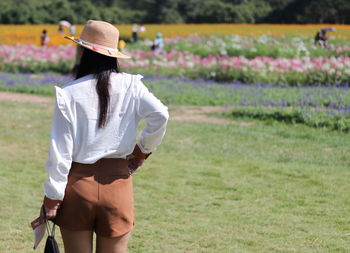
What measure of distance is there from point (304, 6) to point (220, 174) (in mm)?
37487

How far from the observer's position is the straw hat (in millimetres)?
3156

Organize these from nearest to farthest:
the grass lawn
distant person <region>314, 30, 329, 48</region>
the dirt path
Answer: the grass lawn < the dirt path < distant person <region>314, 30, 329, 48</region>

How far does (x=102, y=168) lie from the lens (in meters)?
3.11

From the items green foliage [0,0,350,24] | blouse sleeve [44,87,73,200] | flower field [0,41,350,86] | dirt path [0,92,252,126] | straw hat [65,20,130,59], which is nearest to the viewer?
blouse sleeve [44,87,73,200]

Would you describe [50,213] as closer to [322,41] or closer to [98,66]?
[98,66]

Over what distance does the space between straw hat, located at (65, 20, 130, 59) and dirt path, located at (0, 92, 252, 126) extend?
26.8 feet

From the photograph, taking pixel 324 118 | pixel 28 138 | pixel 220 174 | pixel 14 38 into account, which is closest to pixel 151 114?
pixel 220 174

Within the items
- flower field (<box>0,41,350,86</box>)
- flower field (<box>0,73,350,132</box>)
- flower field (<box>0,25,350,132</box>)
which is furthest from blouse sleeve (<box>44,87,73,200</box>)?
flower field (<box>0,41,350,86</box>)

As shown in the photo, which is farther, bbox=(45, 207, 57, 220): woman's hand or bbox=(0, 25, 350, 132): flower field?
bbox=(0, 25, 350, 132): flower field

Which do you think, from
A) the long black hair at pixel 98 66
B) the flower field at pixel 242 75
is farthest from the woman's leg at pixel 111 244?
the flower field at pixel 242 75

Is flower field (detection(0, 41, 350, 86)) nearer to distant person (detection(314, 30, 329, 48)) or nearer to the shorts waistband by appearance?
distant person (detection(314, 30, 329, 48))

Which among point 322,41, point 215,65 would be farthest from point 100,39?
point 322,41

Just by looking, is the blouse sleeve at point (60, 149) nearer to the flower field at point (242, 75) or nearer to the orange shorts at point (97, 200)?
the orange shorts at point (97, 200)

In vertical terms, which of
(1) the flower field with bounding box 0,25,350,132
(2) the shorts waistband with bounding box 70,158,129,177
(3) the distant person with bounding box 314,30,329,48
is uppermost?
(2) the shorts waistband with bounding box 70,158,129,177
